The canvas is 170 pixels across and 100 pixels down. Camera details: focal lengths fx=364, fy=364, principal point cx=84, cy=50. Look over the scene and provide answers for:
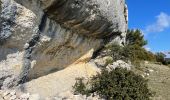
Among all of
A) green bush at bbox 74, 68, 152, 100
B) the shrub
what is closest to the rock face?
green bush at bbox 74, 68, 152, 100

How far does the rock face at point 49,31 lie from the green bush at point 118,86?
4.51ft

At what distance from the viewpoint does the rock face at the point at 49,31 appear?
11961 millimetres

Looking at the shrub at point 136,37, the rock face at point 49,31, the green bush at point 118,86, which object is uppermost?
the shrub at point 136,37

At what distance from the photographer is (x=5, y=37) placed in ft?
38.8

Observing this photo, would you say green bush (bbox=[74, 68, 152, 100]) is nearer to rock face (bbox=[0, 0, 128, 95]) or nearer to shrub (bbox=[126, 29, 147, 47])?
rock face (bbox=[0, 0, 128, 95])

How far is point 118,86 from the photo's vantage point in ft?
53.0

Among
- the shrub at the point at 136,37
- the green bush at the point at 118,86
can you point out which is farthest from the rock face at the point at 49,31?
the shrub at the point at 136,37

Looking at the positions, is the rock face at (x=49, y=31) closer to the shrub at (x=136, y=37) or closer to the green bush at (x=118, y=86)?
the green bush at (x=118, y=86)

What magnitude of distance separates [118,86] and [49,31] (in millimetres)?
4429

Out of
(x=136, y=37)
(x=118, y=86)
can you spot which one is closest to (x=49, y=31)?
(x=118, y=86)

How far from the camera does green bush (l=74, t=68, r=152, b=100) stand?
52.0 feet

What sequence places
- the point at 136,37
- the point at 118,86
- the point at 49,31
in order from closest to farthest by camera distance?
the point at 49,31
the point at 118,86
the point at 136,37

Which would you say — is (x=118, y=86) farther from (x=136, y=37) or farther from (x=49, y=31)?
(x=136, y=37)

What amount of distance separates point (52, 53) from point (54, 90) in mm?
1604
